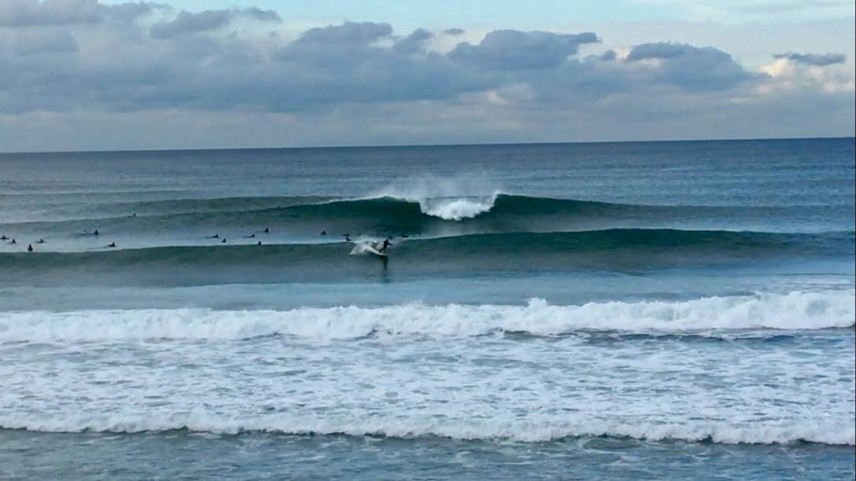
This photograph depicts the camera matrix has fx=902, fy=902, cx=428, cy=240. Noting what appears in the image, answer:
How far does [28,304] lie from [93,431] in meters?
5.10

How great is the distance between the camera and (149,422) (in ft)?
26.9

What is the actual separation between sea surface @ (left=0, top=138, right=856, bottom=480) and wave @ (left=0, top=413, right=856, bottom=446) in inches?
0.9

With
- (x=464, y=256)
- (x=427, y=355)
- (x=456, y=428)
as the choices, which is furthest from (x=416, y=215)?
(x=456, y=428)

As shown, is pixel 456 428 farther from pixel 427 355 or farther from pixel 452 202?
pixel 452 202

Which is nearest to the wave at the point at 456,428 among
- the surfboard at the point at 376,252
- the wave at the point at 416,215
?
the surfboard at the point at 376,252

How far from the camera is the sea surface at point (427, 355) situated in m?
7.45

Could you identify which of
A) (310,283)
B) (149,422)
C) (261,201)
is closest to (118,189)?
(261,201)

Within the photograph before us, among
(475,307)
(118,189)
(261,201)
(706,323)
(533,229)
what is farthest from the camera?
(118,189)

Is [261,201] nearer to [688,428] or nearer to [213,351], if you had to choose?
[213,351]

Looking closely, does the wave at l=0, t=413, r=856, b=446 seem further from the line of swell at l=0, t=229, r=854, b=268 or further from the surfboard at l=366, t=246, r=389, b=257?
the surfboard at l=366, t=246, r=389, b=257

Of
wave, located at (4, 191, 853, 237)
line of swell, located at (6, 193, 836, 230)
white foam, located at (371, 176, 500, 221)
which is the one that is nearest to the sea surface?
wave, located at (4, 191, 853, 237)

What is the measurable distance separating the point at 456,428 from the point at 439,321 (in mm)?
3807

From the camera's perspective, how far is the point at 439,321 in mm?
11688

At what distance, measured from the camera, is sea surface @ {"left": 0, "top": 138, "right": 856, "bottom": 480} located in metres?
7.45
